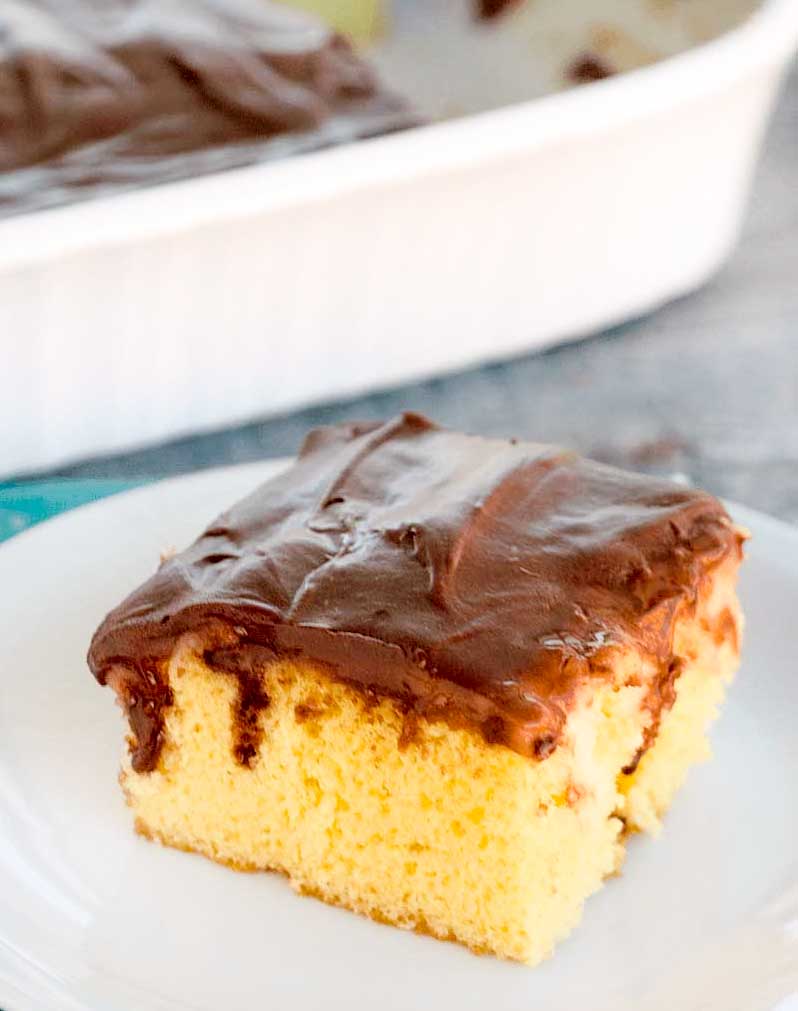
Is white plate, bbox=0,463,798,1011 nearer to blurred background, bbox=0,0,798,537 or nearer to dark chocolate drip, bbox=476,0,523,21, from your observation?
blurred background, bbox=0,0,798,537

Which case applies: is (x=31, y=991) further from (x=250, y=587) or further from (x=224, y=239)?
(x=224, y=239)

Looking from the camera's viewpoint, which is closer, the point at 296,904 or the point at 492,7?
the point at 296,904

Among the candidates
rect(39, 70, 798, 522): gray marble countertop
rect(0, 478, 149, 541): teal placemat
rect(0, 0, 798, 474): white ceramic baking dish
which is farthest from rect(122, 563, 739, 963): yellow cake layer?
rect(39, 70, 798, 522): gray marble countertop

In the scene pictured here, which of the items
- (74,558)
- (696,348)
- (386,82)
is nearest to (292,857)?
(74,558)

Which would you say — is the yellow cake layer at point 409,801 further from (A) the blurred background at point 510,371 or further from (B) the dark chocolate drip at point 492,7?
(B) the dark chocolate drip at point 492,7

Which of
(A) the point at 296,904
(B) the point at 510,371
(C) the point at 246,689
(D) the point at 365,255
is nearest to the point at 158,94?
(D) the point at 365,255

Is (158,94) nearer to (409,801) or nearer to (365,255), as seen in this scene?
(365,255)

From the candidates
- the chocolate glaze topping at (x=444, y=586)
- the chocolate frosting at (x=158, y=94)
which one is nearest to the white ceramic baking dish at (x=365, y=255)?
the chocolate frosting at (x=158, y=94)
